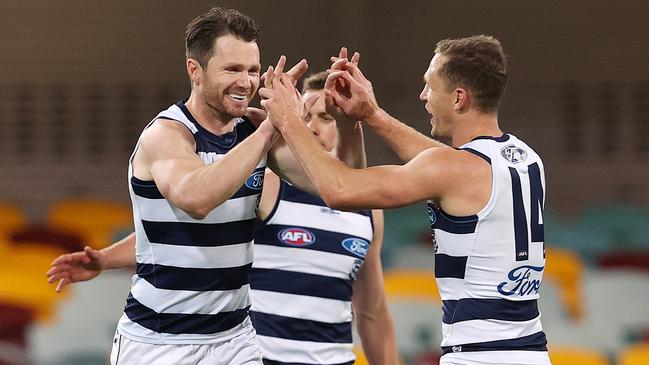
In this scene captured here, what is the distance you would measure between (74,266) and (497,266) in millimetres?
1695

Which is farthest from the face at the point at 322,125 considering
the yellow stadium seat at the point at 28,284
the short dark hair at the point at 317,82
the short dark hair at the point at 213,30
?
the yellow stadium seat at the point at 28,284

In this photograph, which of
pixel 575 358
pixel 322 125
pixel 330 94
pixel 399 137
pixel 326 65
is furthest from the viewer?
pixel 326 65

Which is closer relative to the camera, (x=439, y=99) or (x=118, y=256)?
(x=439, y=99)

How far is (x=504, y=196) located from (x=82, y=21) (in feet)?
30.5

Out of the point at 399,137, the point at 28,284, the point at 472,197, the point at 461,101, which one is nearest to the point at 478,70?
the point at 461,101

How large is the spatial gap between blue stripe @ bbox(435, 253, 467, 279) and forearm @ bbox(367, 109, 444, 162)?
0.59m

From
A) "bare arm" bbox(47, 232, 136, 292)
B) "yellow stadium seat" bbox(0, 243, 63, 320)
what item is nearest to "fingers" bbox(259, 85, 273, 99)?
"bare arm" bbox(47, 232, 136, 292)

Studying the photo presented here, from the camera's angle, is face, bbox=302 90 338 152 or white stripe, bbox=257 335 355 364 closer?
white stripe, bbox=257 335 355 364

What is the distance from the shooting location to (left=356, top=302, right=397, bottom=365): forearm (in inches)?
198

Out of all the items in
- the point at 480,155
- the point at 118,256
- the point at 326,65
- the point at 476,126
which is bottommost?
the point at 118,256

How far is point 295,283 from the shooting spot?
15.5 feet

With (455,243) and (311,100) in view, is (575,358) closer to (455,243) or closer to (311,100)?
(311,100)

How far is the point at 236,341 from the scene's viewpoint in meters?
4.10

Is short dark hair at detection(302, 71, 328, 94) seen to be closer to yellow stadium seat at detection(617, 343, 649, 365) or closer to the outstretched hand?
the outstretched hand
